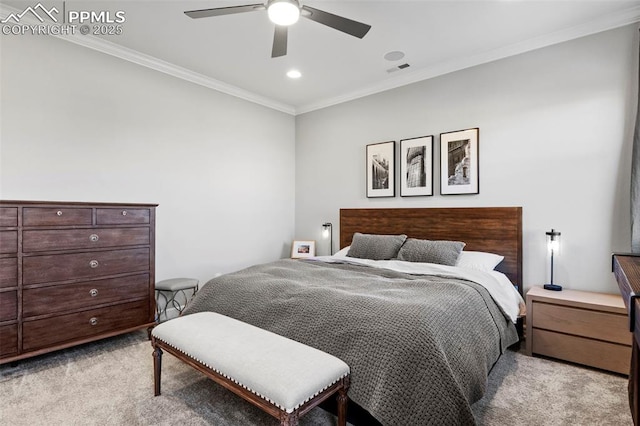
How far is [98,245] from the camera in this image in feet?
9.36

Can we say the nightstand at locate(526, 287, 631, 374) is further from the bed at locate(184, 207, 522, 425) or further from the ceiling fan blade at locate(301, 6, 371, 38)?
the ceiling fan blade at locate(301, 6, 371, 38)

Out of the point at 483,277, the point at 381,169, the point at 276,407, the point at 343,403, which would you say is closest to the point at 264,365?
the point at 276,407

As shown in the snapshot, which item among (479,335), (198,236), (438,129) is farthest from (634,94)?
(198,236)

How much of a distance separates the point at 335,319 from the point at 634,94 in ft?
10.2

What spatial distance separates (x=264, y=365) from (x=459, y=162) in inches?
119

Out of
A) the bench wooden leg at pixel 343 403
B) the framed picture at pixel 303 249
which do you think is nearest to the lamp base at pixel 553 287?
the bench wooden leg at pixel 343 403

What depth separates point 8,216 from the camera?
2.42m

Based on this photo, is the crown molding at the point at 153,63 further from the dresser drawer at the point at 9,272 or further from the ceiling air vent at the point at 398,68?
the dresser drawer at the point at 9,272

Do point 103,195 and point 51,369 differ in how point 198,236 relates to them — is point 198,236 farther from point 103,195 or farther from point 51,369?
point 51,369

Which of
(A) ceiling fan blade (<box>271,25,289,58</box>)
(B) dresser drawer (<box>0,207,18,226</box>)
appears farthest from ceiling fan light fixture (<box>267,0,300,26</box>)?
(B) dresser drawer (<box>0,207,18,226</box>)

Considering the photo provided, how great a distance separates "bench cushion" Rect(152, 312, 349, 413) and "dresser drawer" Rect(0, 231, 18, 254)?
1306 mm

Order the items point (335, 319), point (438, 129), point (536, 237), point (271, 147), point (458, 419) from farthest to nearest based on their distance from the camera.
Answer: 1. point (271, 147)
2. point (438, 129)
3. point (536, 237)
4. point (335, 319)
5. point (458, 419)

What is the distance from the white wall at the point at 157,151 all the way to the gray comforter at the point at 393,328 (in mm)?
1573

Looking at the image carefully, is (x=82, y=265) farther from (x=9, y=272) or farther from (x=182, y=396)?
(x=182, y=396)
